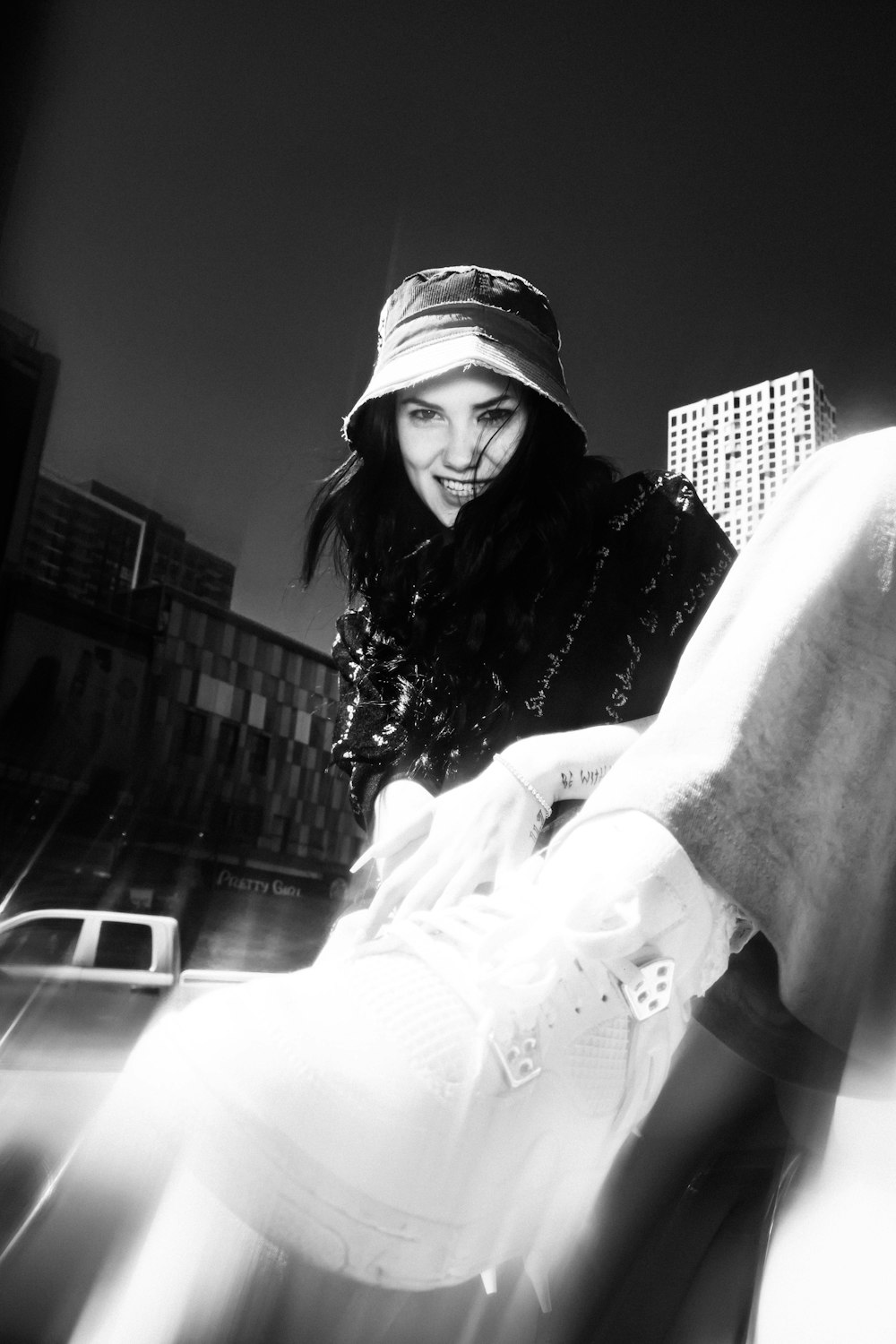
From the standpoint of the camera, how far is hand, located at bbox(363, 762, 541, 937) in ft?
1.11

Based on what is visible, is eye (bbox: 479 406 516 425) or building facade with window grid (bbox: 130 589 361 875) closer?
eye (bbox: 479 406 516 425)

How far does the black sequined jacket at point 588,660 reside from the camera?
613 mm

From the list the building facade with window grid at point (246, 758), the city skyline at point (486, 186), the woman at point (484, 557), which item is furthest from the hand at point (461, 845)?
the building facade with window grid at point (246, 758)

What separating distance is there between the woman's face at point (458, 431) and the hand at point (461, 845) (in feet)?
1.42

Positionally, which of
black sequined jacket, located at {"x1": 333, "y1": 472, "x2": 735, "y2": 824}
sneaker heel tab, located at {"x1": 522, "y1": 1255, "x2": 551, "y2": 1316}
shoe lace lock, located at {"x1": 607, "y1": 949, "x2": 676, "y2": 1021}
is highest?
black sequined jacket, located at {"x1": 333, "y1": 472, "x2": 735, "y2": 824}

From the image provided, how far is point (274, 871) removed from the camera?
12297 mm

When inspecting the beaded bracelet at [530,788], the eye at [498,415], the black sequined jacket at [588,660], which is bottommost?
the beaded bracelet at [530,788]

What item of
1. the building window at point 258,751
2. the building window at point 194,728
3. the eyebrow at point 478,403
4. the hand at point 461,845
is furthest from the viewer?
the building window at point 258,751

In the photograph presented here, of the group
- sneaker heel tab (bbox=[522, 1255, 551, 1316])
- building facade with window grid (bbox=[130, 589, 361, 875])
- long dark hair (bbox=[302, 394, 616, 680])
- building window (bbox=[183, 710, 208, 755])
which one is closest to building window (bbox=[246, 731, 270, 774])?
building facade with window grid (bbox=[130, 589, 361, 875])

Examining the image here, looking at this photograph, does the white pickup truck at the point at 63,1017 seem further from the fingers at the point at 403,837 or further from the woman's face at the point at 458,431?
the woman's face at the point at 458,431

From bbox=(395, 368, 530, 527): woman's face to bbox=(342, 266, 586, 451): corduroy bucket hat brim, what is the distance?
0.07 feet

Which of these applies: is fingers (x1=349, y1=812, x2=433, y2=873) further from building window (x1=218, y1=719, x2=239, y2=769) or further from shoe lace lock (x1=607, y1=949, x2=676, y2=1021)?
building window (x1=218, y1=719, x2=239, y2=769)

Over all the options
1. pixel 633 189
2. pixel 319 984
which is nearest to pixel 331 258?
pixel 633 189

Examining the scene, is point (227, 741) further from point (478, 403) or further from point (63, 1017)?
point (478, 403)
